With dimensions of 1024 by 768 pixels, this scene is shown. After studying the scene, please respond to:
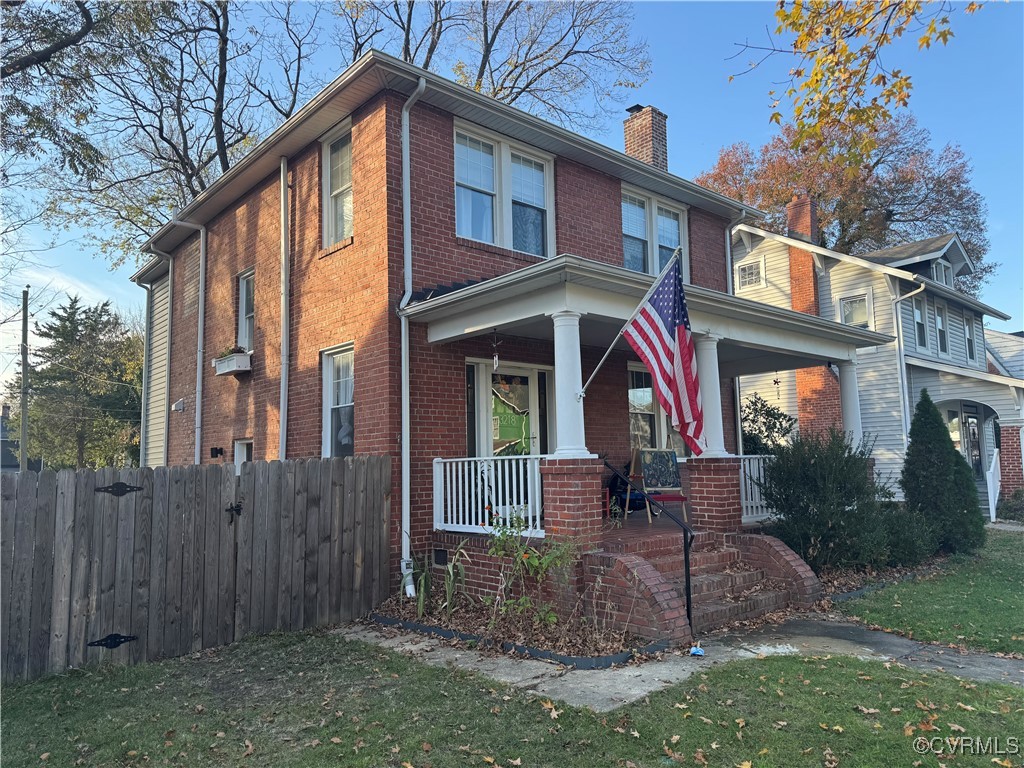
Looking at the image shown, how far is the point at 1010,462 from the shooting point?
60.8 feet

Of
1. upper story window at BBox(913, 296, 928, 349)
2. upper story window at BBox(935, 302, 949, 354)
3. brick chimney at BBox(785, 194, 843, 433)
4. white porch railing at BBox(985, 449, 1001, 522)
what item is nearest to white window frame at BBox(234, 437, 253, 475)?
brick chimney at BBox(785, 194, 843, 433)

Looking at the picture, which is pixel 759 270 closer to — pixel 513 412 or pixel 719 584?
pixel 513 412

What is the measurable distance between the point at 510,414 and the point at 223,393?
566 cm

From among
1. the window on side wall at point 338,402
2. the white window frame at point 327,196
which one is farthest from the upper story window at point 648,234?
the window on side wall at point 338,402

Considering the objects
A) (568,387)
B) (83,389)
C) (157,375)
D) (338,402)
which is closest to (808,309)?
(338,402)

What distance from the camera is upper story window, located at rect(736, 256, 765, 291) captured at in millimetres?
22656

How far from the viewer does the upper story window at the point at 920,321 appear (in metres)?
20.0

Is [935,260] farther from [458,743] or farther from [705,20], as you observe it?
[458,743]

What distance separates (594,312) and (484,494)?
2.37 metres

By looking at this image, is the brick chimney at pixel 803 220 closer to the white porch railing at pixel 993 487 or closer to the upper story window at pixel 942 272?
the upper story window at pixel 942 272

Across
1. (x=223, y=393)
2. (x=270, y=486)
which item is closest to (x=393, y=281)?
(x=270, y=486)

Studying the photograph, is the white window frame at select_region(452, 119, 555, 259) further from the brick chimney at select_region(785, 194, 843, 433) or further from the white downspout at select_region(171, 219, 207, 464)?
the brick chimney at select_region(785, 194, 843, 433)

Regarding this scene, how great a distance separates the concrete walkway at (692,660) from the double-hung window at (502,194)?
17.8 ft

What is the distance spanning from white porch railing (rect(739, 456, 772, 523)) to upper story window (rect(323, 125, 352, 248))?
637 cm
